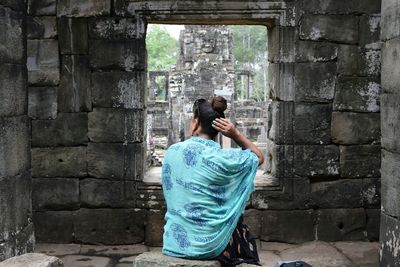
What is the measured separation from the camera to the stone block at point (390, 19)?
391cm

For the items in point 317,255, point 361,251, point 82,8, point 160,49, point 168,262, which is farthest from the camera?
point 160,49

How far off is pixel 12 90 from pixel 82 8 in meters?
2.27

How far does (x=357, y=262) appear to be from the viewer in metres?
5.44

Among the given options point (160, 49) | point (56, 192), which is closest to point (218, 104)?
point (56, 192)

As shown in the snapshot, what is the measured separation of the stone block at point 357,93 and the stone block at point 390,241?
2203mm

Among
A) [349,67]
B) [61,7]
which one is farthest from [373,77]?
[61,7]

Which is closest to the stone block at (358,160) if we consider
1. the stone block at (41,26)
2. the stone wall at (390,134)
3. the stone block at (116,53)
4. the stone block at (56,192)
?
the stone wall at (390,134)

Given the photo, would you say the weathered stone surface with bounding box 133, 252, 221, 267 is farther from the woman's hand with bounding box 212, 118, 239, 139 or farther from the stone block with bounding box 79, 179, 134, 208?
the stone block with bounding box 79, 179, 134, 208

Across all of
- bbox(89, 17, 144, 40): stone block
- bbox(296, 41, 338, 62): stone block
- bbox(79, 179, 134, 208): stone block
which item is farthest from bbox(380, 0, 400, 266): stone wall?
bbox(79, 179, 134, 208): stone block

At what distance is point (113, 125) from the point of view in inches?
240

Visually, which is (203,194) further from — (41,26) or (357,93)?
(41,26)

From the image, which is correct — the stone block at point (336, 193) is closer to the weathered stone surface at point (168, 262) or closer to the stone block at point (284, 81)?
the stone block at point (284, 81)

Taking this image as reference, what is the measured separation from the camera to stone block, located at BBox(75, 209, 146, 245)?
6148mm

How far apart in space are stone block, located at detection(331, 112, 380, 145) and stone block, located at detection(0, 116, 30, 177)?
3375mm
